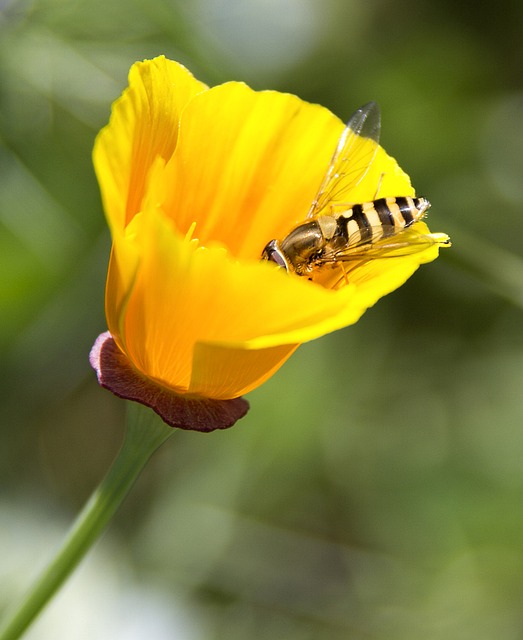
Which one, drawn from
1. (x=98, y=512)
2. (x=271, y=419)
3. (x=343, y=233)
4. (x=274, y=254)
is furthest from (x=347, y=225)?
(x=271, y=419)

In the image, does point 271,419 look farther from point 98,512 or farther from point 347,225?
point 98,512

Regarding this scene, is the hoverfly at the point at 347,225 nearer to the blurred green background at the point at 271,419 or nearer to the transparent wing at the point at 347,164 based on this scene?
the transparent wing at the point at 347,164

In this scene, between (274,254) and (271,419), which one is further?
(271,419)

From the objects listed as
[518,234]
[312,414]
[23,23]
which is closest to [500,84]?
[518,234]

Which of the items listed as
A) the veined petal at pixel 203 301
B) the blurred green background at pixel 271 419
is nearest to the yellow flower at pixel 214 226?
the veined petal at pixel 203 301

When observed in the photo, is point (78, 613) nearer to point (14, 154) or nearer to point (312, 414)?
point (312, 414)

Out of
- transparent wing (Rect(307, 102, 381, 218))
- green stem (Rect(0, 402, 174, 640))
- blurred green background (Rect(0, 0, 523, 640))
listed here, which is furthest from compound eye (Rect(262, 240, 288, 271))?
blurred green background (Rect(0, 0, 523, 640))
